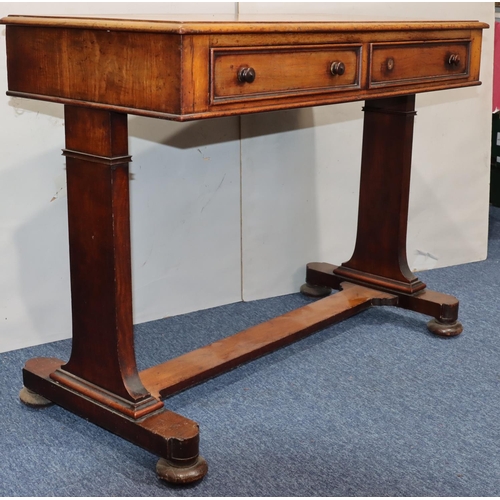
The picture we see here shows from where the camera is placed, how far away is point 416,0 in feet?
9.26

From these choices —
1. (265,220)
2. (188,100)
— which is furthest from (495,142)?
(188,100)

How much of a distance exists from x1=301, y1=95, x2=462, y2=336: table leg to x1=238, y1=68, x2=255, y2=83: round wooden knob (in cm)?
101

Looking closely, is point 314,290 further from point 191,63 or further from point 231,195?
point 191,63

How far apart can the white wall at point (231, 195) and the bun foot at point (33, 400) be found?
0.37 meters

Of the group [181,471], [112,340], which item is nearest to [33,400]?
[112,340]

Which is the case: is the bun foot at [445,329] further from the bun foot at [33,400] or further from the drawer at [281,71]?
the bun foot at [33,400]

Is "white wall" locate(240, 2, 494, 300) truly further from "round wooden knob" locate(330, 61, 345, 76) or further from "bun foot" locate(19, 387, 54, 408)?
"bun foot" locate(19, 387, 54, 408)

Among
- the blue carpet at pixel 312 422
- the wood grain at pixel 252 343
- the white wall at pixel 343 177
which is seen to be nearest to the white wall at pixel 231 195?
the white wall at pixel 343 177

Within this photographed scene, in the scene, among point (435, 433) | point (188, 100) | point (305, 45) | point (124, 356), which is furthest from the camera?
point (435, 433)

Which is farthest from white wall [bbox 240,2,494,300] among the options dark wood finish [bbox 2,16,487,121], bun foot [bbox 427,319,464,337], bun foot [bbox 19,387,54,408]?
bun foot [bbox 19,387,54,408]

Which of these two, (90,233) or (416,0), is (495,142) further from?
(90,233)

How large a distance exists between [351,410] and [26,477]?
2.57ft

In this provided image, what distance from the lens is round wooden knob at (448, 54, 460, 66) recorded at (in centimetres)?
217

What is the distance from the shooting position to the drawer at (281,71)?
1500 millimetres
